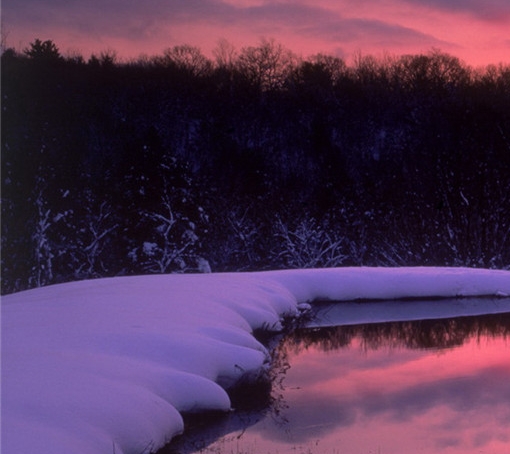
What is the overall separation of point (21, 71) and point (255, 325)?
21.4 meters

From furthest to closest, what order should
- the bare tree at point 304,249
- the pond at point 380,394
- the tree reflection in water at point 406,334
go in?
the bare tree at point 304,249, the tree reflection in water at point 406,334, the pond at point 380,394

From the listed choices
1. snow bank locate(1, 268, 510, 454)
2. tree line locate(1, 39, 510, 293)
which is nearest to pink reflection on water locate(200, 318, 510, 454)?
snow bank locate(1, 268, 510, 454)

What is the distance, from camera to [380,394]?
806 cm

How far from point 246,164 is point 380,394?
22226 millimetres

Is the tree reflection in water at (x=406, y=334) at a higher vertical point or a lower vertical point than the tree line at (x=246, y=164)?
lower

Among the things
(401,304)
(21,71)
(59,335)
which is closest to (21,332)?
(59,335)

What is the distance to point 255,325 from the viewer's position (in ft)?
32.9

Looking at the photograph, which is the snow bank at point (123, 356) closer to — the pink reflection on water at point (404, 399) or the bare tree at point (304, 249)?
the pink reflection on water at point (404, 399)

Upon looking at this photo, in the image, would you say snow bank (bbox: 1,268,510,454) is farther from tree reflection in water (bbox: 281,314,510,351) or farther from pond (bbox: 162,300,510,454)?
tree reflection in water (bbox: 281,314,510,351)

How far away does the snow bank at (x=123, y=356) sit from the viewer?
5262 mm

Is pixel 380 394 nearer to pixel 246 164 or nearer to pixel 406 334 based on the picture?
pixel 406 334

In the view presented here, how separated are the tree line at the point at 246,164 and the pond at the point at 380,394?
811 cm

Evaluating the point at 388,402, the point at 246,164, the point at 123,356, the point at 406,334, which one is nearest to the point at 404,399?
the point at 388,402

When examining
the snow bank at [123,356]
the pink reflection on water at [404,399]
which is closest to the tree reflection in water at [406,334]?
the pink reflection on water at [404,399]
